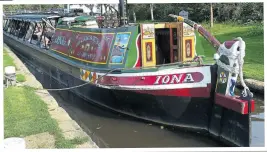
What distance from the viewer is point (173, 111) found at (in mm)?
6320

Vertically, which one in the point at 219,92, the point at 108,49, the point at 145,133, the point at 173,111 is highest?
the point at 108,49

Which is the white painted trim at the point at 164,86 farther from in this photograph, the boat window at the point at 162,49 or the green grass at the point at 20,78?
the green grass at the point at 20,78

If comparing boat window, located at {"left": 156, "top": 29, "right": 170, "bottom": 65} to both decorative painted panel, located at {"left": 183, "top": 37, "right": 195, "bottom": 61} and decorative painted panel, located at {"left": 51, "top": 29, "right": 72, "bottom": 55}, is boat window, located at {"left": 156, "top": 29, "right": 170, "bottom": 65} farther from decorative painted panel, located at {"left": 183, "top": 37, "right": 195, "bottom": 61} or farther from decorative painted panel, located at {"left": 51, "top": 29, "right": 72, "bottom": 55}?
decorative painted panel, located at {"left": 51, "top": 29, "right": 72, "bottom": 55}

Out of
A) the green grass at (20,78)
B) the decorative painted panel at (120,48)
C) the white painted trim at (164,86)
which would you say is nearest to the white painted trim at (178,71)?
the white painted trim at (164,86)

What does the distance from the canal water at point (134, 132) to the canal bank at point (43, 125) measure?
68 centimetres

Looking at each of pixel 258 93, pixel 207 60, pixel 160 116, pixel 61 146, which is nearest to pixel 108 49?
pixel 160 116

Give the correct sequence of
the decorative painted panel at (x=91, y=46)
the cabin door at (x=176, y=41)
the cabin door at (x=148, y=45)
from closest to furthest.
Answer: the cabin door at (x=148, y=45)
the cabin door at (x=176, y=41)
the decorative painted panel at (x=91, y=46)

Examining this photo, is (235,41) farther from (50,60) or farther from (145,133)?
(50,60)

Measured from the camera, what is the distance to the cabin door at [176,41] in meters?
6.94

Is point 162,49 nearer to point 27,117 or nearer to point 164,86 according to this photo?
point 164,86

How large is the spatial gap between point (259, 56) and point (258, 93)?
7.55 ft

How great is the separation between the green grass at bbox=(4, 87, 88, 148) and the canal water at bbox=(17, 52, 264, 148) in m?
0.88

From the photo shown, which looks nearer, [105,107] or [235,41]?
[235,41]

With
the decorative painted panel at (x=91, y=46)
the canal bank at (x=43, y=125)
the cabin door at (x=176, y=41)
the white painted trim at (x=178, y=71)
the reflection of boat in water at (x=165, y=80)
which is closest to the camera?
the canal bank at (x=43, y=125)
